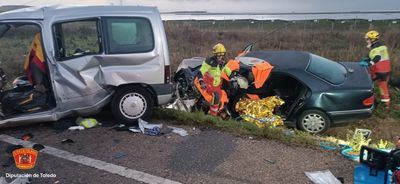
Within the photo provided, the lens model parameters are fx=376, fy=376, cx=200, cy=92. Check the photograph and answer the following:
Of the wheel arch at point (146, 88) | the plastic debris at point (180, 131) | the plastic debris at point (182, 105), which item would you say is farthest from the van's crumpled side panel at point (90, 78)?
the plastic debris at point (182, 105)

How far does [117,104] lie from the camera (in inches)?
229

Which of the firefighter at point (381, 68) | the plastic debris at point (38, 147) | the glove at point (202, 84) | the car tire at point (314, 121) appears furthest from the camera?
the firefighter at point (381, 68)

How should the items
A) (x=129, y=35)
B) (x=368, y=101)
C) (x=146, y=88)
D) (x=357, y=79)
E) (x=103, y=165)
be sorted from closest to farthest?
(x=103, y=165)
(x=129, y=35)
(x=146, y=88)
(x=368, y=101)
(x=357, y=79)

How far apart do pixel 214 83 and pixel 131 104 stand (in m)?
1.82

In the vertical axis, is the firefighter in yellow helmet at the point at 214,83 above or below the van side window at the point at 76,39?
below

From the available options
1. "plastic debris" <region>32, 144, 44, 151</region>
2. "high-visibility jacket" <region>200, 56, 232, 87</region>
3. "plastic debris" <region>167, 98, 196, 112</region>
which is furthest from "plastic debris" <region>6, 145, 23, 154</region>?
"high-visibility jacket" <region>200, 56, 232, 87</region>

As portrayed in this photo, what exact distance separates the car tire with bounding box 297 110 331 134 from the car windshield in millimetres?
655

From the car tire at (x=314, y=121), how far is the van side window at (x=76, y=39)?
3.67 m

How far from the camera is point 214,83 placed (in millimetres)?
→ 7039

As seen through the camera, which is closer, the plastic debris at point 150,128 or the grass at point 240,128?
the grass at point 240,128

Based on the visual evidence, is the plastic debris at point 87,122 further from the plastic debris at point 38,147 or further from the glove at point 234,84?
the glove at point 234,84

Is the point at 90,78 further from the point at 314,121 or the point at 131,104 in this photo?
the point at 314,121

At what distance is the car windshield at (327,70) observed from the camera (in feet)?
22.3

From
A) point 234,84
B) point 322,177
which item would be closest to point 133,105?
point 234,84
